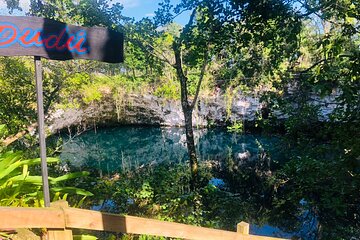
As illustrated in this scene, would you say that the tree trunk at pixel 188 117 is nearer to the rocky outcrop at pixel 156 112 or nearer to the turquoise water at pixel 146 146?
the turquoise water at pixel 146 146

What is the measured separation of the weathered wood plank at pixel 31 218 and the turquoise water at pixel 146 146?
33.5 feet

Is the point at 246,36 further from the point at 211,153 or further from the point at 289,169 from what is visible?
the point at 211,153

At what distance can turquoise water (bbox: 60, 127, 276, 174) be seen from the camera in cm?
1348

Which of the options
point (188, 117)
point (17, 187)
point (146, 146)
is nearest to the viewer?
point (17, 187)

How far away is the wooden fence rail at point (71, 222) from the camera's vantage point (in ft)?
5.31

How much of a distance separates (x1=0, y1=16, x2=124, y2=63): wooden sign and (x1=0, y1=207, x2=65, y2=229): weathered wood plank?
0.94m

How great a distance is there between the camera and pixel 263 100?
449 cm

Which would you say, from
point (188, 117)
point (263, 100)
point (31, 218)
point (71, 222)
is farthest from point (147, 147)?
point (31, 218)

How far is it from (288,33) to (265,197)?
18.0ft

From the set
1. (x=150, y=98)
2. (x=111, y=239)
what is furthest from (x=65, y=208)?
(x=150, y=98)

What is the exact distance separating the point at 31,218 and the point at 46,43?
107cm

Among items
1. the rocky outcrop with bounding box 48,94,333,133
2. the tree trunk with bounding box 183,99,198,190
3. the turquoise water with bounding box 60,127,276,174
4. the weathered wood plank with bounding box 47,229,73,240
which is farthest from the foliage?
the rocky outcrop with bounding box 48,94,333,133

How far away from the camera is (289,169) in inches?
185

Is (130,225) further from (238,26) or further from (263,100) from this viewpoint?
(238,26)
